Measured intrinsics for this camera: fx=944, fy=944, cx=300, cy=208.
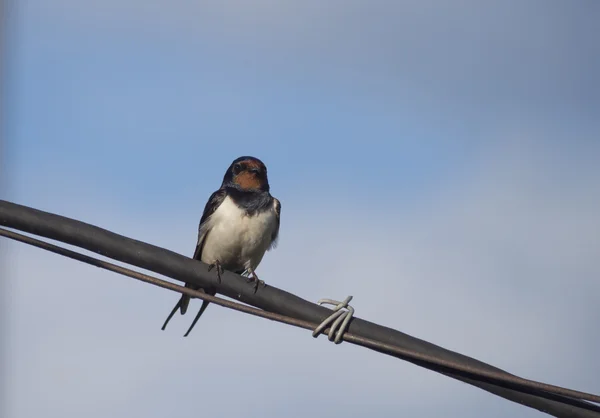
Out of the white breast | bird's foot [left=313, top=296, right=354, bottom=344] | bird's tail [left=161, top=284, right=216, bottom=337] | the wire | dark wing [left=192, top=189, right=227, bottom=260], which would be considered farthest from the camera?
dark wing [left=192, top=189, right=227, bottom=260]

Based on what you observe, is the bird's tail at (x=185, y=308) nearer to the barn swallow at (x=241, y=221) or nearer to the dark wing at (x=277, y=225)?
the barn swallow at (x=241, y=221)

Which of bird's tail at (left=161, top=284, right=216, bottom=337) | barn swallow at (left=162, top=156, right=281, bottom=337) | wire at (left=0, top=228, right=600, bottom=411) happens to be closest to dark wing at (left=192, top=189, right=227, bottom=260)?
barn swallow at (left=162, top=156, right=281, bottom=337)

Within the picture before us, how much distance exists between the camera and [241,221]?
6.57 metres

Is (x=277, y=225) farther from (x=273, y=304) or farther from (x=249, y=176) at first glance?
(x=273, y=304)

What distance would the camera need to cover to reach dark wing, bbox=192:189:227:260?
6766 millimetres

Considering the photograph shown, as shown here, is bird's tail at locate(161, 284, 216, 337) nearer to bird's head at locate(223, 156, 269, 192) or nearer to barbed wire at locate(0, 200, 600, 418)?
barbed wire at locate(0, 200, 600, 418)

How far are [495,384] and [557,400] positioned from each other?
212mm

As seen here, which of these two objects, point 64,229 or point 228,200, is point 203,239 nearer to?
point 228,200

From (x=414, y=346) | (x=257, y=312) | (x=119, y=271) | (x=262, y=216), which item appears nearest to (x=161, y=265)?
(x=119, y=271)

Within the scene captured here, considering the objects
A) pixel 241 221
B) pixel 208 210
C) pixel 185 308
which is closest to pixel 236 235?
pixel 241 221

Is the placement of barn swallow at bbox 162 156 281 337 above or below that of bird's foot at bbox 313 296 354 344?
above

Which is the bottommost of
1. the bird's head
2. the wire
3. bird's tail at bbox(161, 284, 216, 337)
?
the wire

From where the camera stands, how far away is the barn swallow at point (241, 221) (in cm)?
657

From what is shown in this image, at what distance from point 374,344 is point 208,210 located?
11.8 feet
